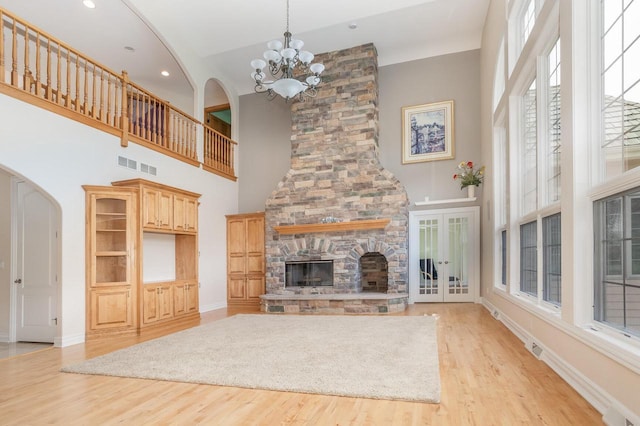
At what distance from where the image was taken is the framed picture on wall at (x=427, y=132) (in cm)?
847

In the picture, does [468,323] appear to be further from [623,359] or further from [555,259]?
[623,359]

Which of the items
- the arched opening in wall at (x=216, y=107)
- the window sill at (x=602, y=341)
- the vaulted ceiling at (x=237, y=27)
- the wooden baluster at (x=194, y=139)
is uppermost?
the vaulted ceiling at (x=237, y=27)

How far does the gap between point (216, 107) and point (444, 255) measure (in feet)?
23.8

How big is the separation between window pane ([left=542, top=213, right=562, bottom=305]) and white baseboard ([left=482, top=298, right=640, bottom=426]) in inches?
19.8

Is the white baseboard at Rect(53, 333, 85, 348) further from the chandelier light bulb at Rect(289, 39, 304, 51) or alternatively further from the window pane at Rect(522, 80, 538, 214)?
the window pane at Rect(522, 80, 538, 214)

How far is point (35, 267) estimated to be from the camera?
550cm

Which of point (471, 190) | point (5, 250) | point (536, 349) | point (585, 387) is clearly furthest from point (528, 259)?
point (5, 250)

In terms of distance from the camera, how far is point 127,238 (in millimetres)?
5836

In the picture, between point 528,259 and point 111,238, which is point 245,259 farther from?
point 528,259

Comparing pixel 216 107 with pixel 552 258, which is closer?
pixel 552 258

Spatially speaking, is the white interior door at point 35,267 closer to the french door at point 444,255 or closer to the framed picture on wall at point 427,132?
the french door at point 444,255

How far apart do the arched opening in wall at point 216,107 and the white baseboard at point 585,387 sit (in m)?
8.66

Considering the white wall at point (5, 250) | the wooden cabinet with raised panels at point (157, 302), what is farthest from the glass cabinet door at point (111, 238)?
the white wall at point (5, 250)

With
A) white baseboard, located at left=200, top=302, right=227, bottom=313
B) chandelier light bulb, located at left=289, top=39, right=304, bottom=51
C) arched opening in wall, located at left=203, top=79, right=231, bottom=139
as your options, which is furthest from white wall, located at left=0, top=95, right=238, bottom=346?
arched opening in wall, located at left=203, top=79, right=231, bottom=139
